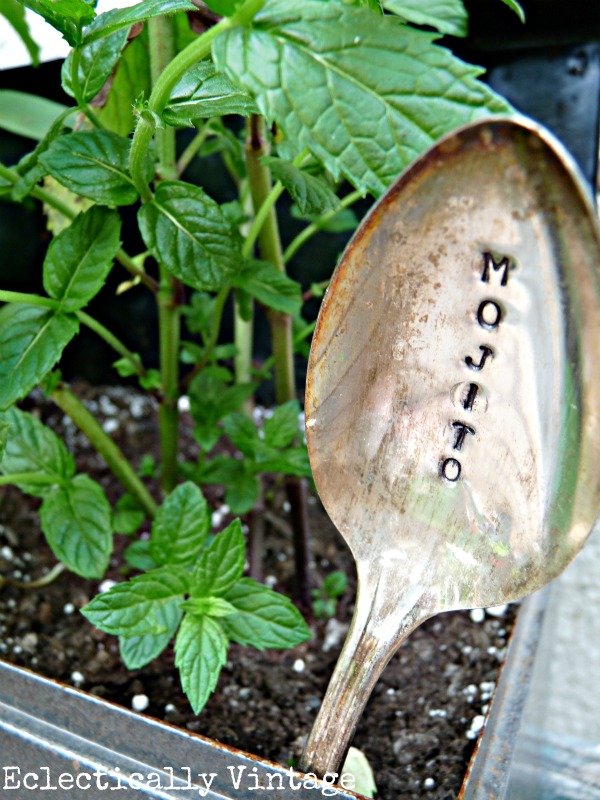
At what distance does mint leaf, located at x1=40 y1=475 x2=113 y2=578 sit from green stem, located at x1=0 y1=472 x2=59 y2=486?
0.01 meters

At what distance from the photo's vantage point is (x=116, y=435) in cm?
70

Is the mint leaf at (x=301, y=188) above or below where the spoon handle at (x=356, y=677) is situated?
above

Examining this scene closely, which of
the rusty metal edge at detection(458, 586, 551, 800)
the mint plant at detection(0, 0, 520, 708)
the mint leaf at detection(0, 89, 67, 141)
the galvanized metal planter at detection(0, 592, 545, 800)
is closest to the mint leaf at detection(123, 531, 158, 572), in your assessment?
the mint plant at detection(0, 0, 520, 708)

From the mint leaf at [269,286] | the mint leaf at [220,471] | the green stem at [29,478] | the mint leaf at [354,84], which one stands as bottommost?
the green stem at [29,478]

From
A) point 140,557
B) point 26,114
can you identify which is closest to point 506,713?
point 140,557

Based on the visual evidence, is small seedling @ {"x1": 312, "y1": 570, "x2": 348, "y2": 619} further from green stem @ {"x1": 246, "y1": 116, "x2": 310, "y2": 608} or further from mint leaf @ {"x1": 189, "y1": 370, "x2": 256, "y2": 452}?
mint leaf @ {"x1": 189, "y1": 370, "x2": 256, "y2": 452}

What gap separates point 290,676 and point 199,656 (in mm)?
154

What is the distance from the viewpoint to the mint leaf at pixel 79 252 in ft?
1.11

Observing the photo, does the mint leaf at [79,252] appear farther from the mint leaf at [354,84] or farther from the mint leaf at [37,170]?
the mint leaf at [354,84]

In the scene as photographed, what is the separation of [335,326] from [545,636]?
30 cm

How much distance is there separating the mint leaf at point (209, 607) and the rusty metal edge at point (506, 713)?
13cm

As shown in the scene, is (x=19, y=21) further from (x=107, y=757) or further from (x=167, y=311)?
(x=107, y=757)

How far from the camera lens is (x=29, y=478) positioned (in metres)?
0.40

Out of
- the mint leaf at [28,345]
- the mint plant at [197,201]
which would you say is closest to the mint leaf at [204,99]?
the mint plant at [197,201]
